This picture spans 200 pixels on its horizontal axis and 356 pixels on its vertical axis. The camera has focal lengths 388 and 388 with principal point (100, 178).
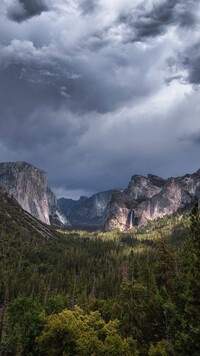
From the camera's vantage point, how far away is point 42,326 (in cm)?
7050

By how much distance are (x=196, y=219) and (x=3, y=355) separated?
44524mm

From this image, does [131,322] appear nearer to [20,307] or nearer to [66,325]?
[66,325]

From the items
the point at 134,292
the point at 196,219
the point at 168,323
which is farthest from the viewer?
the point at 134,292

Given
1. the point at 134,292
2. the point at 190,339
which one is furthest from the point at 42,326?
the point at 190,339

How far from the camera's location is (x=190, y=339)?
145 feet

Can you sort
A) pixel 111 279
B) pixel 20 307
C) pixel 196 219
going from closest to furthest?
pixel 196 219 → pixel 20 307 → pixel 111 279

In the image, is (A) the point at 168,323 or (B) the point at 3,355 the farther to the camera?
(B) the point at 3,355

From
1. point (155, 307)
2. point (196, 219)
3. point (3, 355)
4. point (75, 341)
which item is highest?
point (196, 219)

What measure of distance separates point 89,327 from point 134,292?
10.6 metres

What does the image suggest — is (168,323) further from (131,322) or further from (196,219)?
(196,219)

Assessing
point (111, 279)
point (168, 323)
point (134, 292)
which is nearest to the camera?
point (168, 323)

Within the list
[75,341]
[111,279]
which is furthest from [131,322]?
[111,279]

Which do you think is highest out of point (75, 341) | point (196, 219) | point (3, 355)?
point (196, 219)

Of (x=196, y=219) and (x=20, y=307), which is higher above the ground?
(x=196, y=219)
